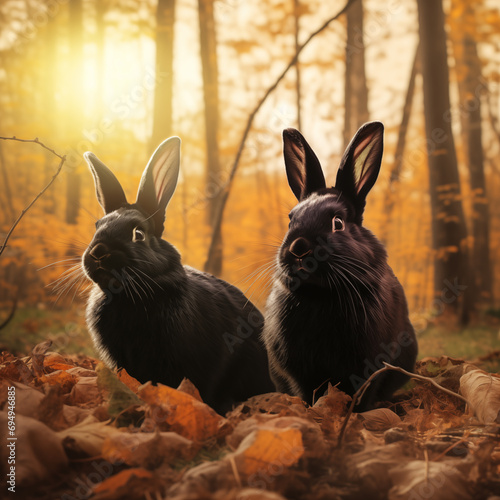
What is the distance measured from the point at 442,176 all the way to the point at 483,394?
6.30 meters

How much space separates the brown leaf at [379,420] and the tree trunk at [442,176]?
589 centimetres

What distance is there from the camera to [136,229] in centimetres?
276

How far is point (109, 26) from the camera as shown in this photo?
37.7ft

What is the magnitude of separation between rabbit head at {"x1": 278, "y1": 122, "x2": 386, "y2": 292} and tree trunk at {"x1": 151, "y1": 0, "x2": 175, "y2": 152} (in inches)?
193

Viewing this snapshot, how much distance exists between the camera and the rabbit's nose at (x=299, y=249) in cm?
243

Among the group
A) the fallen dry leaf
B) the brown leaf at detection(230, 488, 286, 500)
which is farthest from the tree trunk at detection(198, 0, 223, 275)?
the brown leaf at detection(230, 488, 286, 500)

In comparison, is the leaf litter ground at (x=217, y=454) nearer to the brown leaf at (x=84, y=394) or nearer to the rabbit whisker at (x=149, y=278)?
the brown leaf at (x=84, y=394)

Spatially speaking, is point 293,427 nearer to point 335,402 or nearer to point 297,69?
point 335,402

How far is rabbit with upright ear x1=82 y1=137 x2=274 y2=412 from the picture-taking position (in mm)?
2639

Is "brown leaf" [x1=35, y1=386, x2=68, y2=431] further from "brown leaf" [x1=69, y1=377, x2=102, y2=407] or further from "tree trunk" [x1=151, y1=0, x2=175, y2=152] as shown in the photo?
"tree trunk" [x1=151, y1=0, x2=175, y2=152]

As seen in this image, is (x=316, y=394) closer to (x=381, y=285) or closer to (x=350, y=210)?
(x=381, y=285)

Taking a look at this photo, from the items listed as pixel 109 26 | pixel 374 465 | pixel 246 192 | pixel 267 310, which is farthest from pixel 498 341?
pixel 246 192

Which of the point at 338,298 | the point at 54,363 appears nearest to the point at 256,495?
the point at 338,298

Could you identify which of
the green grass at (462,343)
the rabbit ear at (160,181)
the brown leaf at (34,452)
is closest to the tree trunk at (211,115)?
the green grass at (462,343)
